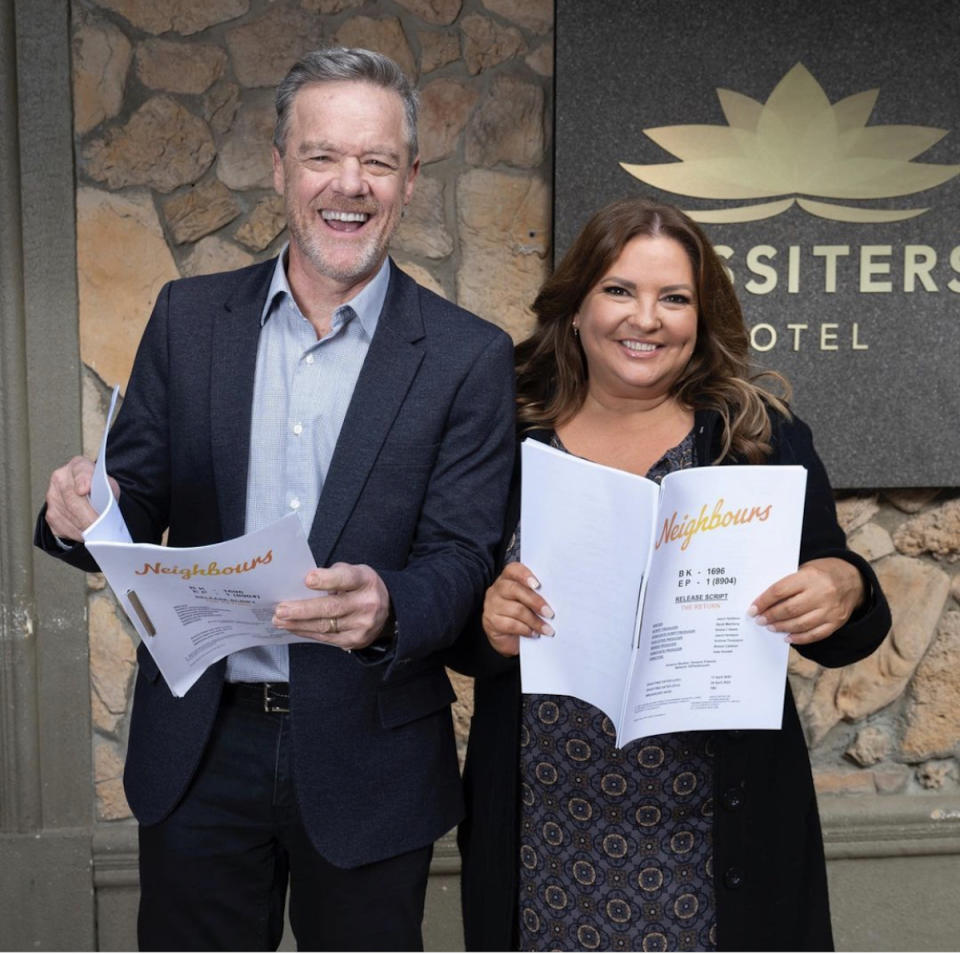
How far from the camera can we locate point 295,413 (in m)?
1.80

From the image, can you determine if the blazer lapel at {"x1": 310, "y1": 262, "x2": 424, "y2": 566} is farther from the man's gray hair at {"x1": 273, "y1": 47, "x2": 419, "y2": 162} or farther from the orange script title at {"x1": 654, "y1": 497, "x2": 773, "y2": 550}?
the orange script title at {"x1": 654, "y1": 497, "x2": 773, "y2": 550}

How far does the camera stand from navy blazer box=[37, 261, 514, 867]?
1755 mm

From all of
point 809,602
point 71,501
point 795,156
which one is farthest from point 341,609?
point 795,156

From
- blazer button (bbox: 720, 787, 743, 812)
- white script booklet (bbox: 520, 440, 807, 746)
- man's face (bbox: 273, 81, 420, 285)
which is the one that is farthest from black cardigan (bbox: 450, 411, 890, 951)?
man's face (bbox: 273, 81, 420, 285)

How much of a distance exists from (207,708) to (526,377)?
2.76 feet

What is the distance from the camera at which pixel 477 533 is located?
180 centimetres

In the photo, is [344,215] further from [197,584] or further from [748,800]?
[748,800]

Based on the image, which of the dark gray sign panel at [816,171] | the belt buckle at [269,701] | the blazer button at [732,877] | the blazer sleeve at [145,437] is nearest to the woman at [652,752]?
the blazer button at [732,877]

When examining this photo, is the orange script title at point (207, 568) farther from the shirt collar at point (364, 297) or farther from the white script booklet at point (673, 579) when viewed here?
the shirt collar at point (364, 297)

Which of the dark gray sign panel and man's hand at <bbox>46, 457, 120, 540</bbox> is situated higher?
the dark gray sign panel

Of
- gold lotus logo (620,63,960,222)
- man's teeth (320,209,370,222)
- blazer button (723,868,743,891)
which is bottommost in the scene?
blazer button (723,868,743,891)

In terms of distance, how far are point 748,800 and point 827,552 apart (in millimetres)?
421

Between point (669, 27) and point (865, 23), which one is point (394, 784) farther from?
point (865, 23)

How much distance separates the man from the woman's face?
183 mm
